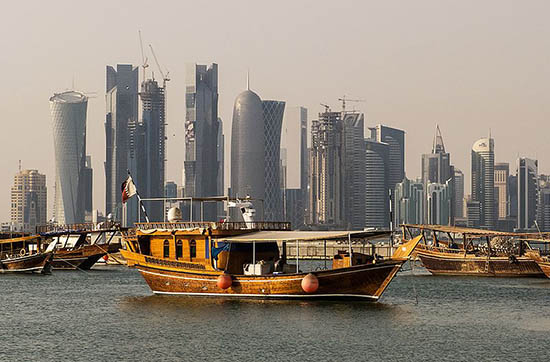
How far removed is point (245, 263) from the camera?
6372 cm

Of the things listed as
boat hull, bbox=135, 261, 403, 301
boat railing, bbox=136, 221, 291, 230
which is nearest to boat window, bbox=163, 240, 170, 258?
boat railing, bbox=136, 221, 291, 230

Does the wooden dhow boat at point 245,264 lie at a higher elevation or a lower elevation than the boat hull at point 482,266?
higher

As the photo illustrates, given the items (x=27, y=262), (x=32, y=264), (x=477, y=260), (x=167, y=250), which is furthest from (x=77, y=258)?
(x=167, y=250)

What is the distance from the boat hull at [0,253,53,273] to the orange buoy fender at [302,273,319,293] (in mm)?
45185

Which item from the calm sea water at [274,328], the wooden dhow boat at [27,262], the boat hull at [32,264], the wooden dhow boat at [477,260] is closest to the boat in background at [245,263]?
the calm sea water at [274,328]

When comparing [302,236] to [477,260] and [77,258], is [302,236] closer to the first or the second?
[477,260]

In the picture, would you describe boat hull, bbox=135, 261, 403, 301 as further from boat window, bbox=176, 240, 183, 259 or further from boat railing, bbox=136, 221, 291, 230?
boat railing, bbox=136, 221, 291, 230

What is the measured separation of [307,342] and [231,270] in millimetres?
16573

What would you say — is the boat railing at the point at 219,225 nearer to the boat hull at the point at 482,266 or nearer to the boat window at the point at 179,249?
the boat window at the point at 179,249

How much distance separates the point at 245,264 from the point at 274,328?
39.4 ft

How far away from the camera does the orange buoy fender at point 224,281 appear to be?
61.3m

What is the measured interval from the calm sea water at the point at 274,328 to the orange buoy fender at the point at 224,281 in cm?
120

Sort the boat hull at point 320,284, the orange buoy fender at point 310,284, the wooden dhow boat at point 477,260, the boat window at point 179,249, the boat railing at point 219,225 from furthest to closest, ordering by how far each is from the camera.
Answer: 1. the wooden dhow boat at point 477,260
2. the boat window at point 179,249
3. the boat railing at point 219,225
4. the boat hull at point 320,284
5. the orange buoy fender at point 310,284

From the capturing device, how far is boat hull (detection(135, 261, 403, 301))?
59406mm
